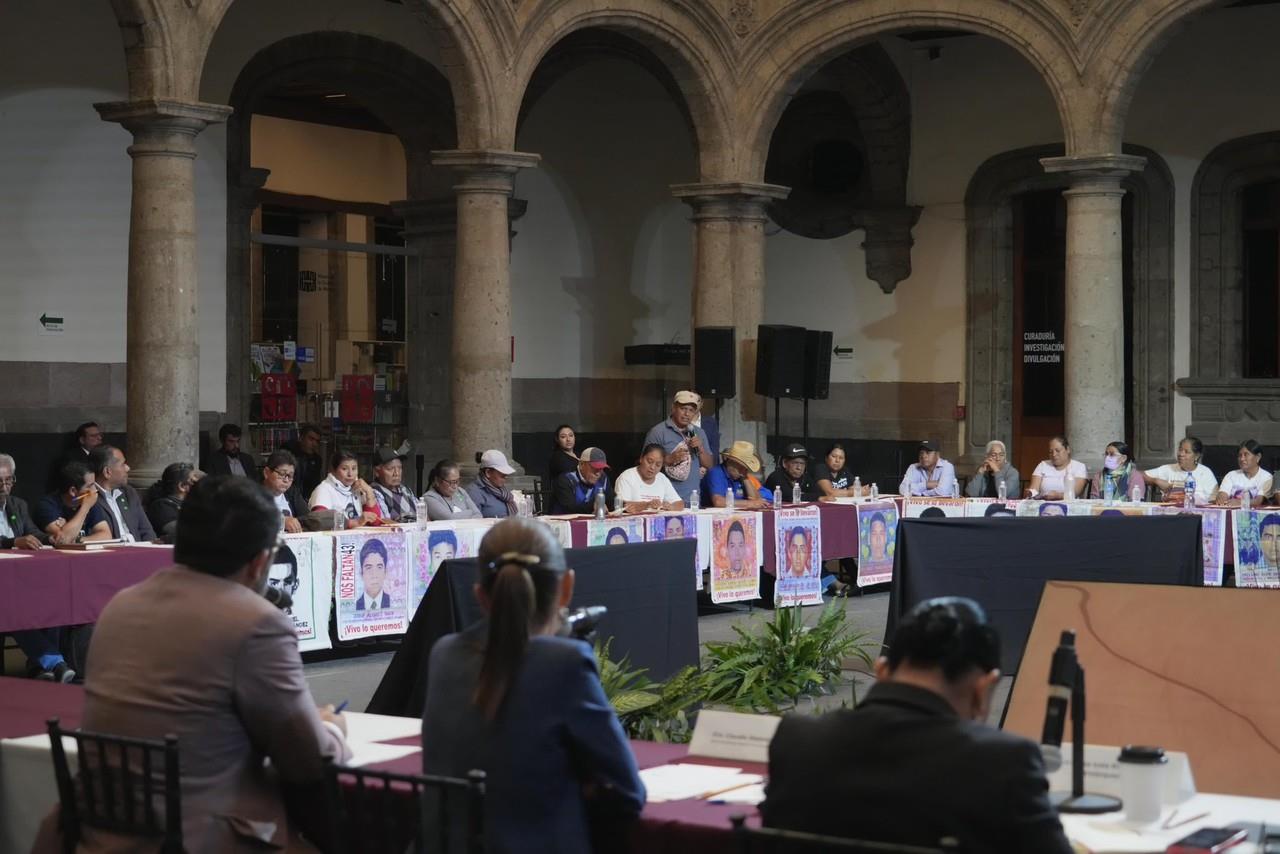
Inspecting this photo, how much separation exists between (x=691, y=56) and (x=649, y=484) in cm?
528

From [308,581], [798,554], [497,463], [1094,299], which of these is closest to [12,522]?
[308,581]

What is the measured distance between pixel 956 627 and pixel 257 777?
1.36 meters

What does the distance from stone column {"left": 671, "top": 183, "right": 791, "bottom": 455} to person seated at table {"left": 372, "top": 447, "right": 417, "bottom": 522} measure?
5.82 metres

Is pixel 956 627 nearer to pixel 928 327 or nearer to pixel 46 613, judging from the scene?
pixel 46 613

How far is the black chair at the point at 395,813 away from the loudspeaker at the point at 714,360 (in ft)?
42.5

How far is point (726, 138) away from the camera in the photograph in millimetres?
16438

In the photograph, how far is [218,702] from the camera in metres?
3.44

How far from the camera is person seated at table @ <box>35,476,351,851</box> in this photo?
3.43m

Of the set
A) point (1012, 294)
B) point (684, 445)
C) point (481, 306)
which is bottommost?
point (684, 445)

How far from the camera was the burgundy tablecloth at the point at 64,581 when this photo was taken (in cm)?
845

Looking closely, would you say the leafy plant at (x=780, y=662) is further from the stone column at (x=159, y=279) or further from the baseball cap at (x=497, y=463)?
the stone column at (x=159, y=279)

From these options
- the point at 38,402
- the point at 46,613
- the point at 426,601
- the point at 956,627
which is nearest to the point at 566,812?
the point at 956,627

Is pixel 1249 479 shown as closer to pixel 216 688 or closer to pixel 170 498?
pixel 170 498

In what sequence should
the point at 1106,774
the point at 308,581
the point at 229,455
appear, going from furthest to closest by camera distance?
the point at 229,455 < the point at 308,581 < the point at 1106,774
